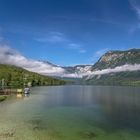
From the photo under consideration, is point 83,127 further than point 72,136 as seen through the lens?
Yes

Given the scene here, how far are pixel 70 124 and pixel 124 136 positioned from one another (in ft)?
52.3

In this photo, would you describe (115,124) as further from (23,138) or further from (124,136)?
(23,138)

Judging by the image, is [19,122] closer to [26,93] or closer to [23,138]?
[23,138]

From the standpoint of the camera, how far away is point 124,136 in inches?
1973

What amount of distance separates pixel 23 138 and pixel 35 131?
6597mm

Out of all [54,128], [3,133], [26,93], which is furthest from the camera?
[26,93]

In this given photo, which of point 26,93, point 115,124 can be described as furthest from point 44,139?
point 26,93

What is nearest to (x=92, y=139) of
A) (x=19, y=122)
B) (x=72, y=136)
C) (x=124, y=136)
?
(x=72, y=136)

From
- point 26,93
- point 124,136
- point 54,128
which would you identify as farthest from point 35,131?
point 26,93

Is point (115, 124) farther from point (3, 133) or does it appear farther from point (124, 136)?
point (3, 133)

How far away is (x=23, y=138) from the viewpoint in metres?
46.1

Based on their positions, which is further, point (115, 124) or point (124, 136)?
point (115, 124)

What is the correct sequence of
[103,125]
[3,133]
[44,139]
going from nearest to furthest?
[44,139] → [3,133] → [103,125]

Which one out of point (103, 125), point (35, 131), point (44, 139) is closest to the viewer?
point (44, 139)
